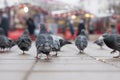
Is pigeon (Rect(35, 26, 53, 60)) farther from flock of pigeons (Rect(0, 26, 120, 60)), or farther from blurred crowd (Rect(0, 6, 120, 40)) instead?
blurred crowd (Rect(0, 6, 120, 40))

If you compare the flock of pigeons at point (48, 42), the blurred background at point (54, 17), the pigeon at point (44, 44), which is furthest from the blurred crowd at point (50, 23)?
the pigeon at point (44, 44)

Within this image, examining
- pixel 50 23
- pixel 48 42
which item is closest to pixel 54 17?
pixel 50 23

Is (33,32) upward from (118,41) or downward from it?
downward

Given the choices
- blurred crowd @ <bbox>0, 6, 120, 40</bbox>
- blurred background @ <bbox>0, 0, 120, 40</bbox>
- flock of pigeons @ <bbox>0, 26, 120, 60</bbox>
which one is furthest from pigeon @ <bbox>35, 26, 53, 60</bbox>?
blurred crowd @ <bbox>0, 6, 120, 40</bbox>

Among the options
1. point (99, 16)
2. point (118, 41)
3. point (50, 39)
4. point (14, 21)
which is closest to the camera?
point (50, 39)

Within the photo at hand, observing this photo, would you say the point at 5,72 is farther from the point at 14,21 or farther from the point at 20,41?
the point at 14,21

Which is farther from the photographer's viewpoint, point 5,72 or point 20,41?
point 20,41

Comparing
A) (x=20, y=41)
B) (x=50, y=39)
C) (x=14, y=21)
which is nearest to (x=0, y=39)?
(x=20, y=41)

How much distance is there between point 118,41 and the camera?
468 inches

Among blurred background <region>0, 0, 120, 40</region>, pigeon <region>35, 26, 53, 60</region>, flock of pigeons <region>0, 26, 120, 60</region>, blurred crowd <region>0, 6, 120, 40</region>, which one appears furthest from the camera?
blurred crowd <region>0, 6, 120, 40</region>

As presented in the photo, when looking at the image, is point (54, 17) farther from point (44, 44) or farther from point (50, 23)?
point (44, 44)

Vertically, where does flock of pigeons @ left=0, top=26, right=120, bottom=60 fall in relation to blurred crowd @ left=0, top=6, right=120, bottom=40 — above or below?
above

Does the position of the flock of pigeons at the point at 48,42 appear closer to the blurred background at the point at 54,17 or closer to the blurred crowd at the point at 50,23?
the blurred background at the point at 54,17

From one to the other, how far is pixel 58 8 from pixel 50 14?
1423mm
